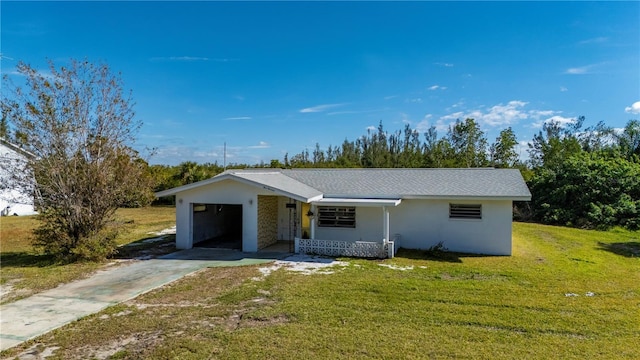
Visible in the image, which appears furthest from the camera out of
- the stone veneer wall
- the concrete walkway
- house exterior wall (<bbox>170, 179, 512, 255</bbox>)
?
the stone veneer wall

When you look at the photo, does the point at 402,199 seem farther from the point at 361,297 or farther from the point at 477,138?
the point at 477,138

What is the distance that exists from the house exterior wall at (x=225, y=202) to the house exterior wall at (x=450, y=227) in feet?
19.0

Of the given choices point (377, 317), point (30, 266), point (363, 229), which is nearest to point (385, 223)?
point (363, 229)

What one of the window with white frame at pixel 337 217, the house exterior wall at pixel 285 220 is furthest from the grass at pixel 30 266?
the window with white frame at pixel 337 217

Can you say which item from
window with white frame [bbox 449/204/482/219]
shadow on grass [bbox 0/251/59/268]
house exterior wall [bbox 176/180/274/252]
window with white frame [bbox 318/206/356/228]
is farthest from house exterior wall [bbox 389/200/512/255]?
shadow on grass [bbox 0/251/59/268]

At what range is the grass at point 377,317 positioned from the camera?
20.4 feet

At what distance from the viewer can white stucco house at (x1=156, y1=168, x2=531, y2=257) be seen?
1421 centimetres

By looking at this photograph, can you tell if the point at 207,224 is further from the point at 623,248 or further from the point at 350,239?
the point at 623,248

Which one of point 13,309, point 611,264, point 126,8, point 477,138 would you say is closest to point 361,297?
point 13,309

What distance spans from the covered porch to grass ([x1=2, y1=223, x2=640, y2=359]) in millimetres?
1540

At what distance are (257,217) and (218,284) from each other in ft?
16.1

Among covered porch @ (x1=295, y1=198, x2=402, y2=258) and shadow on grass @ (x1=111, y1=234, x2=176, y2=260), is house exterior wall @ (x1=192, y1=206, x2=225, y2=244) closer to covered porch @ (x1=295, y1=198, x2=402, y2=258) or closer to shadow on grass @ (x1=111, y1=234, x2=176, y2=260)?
shadow on grass @ (x1=111, y1=234, x2=176, y2=260)

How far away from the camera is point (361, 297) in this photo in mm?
8922

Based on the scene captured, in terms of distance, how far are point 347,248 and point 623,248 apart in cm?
1235
